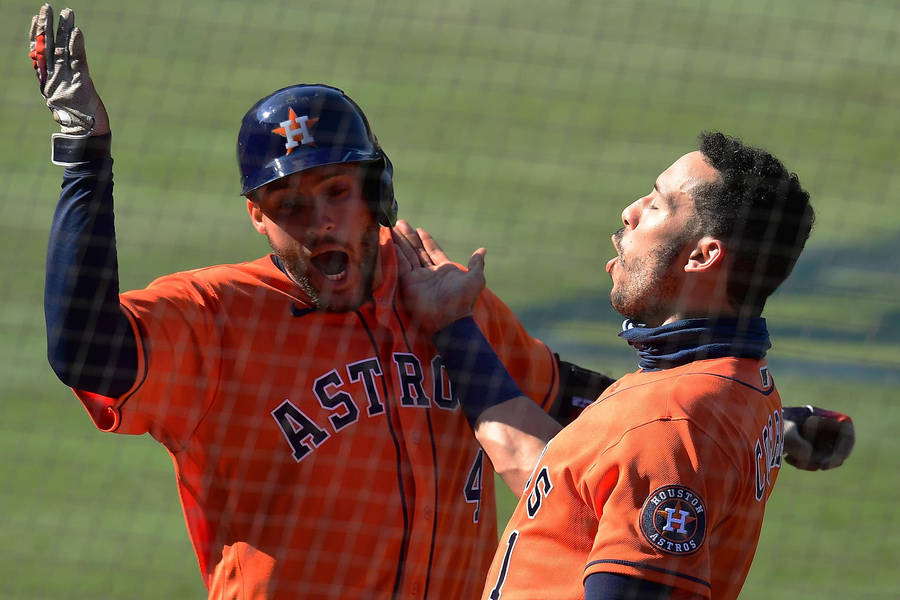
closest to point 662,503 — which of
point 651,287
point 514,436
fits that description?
point 651,287

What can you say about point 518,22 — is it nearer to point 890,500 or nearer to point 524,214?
point 524,214

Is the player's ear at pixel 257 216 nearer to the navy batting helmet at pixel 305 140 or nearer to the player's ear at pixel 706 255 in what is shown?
the navy batting helmet at pixel 305 140

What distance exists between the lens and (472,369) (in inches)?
117

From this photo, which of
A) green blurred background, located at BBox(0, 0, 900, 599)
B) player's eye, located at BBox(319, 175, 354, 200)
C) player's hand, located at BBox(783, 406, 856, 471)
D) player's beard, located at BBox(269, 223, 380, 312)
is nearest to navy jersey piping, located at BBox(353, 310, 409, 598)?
player's beard, located at BBox(269, 223, 380, 312)

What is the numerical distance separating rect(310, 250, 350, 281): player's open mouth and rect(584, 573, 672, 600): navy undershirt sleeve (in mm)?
1189

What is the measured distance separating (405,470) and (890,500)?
11.0 ft

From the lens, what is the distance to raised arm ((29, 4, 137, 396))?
2535 millimetres

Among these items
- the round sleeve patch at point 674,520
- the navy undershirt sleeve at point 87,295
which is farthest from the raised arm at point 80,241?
the round sleeve patch at point 674,520

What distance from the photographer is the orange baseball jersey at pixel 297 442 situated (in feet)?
9.13

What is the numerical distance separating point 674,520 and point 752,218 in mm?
677

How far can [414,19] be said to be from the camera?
1138 cm

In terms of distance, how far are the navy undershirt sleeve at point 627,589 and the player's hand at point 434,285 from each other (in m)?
1.08

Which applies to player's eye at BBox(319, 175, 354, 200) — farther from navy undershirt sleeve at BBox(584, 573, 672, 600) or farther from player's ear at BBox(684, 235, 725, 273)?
navy undershirt sleeve at BBox(584, 573, 672, 600)

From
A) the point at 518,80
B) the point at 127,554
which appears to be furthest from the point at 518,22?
the point at 127,554
